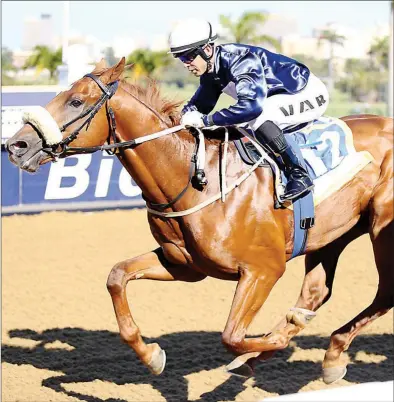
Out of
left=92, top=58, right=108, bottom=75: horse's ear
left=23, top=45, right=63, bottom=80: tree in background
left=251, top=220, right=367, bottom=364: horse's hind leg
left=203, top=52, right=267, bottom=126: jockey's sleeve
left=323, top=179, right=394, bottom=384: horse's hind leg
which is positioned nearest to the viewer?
left=203, top=52, right=267, bottom=126: jockey's sleeve

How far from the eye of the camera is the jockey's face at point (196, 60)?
4.56 meters

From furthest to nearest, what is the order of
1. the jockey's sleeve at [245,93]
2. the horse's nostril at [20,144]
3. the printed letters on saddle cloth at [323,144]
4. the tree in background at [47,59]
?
1. the tree in background at [47,59]
2. the printed letters on saddle cloth at [323,144]
3. the jockey's sleeve at [245,93]
4. the horse's nostril at [20,144]

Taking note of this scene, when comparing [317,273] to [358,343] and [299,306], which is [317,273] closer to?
[299,306]

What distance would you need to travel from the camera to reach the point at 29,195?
10859mm

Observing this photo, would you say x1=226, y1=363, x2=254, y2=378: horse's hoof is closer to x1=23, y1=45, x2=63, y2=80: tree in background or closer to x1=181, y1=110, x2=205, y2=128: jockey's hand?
x1=181, y1=110, x2=205, y2=128: jockey's hand

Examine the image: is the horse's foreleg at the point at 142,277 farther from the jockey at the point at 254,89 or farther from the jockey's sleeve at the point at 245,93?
the jockey's sleeve at the point at 245,93

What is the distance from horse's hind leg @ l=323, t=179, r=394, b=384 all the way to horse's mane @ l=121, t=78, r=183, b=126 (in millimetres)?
1379

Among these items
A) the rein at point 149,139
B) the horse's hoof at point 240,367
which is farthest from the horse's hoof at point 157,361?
the rein at point 149,139

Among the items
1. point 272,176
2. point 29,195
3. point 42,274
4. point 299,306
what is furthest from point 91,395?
point 29,195

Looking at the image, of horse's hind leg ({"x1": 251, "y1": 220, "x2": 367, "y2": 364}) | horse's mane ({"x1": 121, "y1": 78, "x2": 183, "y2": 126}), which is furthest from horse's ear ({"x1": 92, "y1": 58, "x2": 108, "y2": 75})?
horse's hind leg ({"x1": 251, "y1": 220, "x2": 367, "y2": 364})

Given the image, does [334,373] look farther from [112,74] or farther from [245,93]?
[112,74]

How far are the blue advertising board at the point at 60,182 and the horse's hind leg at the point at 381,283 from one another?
515 centimetres

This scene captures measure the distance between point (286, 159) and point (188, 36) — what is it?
0.88m

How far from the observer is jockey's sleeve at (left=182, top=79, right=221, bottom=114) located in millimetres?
4934
